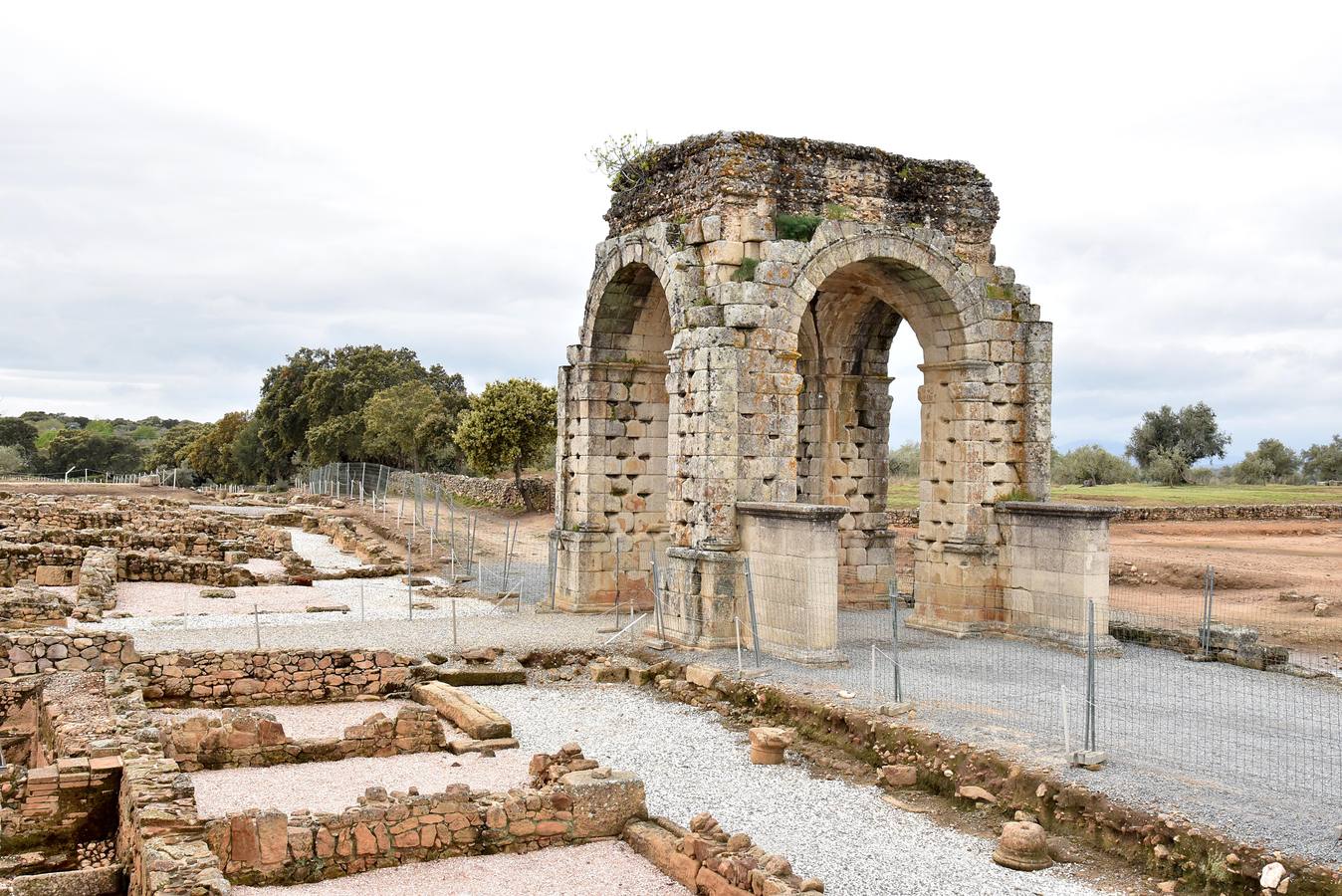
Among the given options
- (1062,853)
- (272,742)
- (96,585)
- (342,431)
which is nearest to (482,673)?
(272,742)

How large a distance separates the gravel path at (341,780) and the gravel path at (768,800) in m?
0.93

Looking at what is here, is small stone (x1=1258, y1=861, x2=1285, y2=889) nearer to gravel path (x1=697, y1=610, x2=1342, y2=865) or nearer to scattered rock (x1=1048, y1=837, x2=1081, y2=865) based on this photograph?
gravel path (x1=697, y1=610, x2=1342, y2=865)

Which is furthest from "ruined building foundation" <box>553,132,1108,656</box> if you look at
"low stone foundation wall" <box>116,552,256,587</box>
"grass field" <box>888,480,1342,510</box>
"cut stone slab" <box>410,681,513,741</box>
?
"grass field" <box>888,480,1342,510</box>

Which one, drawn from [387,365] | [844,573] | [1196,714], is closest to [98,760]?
[1196,714]

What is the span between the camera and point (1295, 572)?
24.5 meters

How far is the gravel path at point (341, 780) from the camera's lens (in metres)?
9.49

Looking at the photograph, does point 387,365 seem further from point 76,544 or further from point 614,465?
point 614,465

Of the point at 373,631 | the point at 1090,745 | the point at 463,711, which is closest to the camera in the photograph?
the point at 1090,745

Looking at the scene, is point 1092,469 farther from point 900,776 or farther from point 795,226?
point 900,776

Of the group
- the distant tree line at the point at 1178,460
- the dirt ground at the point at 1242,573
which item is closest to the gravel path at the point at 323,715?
the dirt ground at the point at 1242,573

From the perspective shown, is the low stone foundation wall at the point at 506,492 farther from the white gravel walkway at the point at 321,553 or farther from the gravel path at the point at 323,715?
the gravel path at the point at 323,715

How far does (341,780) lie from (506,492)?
1325 inches

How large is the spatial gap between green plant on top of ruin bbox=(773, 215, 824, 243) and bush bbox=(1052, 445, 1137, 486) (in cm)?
3696

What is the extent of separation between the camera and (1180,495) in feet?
135
